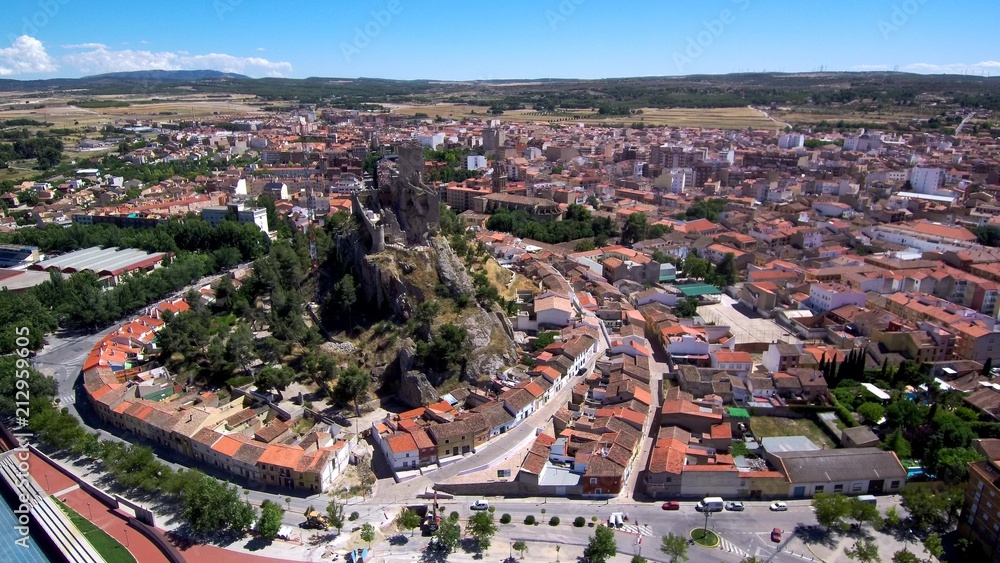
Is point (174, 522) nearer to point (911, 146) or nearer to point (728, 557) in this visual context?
point (728, 557)

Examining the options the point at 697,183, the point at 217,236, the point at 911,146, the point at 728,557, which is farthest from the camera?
the point at 911,146

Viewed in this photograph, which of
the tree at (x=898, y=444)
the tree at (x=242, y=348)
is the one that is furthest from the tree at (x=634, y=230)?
the tree at (x=242, y=348)

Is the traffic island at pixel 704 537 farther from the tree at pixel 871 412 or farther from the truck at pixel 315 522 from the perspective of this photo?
the truck at pixel 315 522

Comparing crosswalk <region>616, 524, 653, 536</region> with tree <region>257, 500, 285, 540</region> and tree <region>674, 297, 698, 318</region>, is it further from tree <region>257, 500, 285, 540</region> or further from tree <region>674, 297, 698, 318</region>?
tree <region>674, 297, 698, 318</region>

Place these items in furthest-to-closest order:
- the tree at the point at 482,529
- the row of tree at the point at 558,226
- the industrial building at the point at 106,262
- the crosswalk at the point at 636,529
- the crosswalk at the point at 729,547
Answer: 1. the row of tree at the point at 558,226
2. the industrial building at the point at 106,262
3. the crosswalk at the point at 636,529
4. the tree at the point at 482,529
5. the crosswalk at the point at 729,547

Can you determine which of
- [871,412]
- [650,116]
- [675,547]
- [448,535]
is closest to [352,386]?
[448,535]

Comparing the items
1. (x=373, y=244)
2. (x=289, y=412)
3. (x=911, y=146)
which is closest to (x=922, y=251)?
(x=373, y=244)
